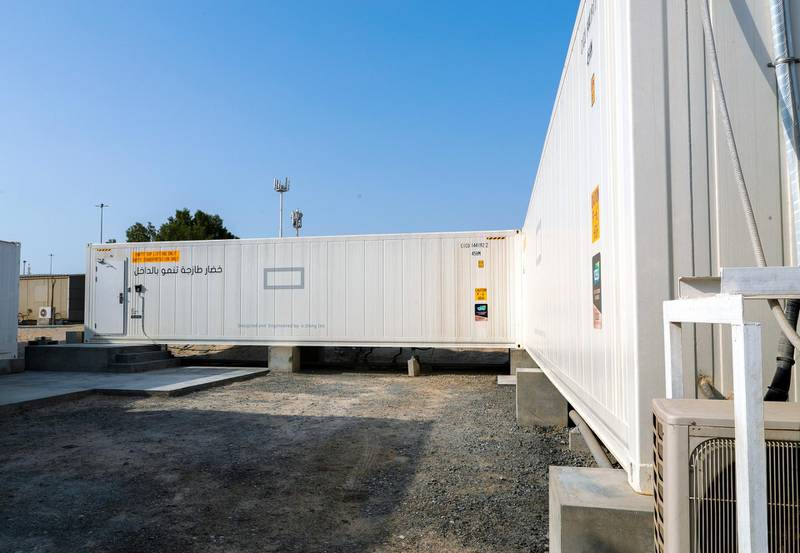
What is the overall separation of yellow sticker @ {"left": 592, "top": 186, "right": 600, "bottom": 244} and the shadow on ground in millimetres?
2376

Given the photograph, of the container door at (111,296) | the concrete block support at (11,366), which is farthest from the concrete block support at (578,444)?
the concrete block support at (11,366)

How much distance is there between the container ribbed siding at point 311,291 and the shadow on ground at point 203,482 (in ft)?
16.8

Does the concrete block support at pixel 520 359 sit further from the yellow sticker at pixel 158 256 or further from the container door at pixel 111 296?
the container door at pixel 111 296

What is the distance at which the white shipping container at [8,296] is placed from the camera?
37.9ft

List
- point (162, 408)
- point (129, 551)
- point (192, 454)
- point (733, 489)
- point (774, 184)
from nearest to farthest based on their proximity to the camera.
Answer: point (733, 489)
point (774, 184)
point (129, 551)
point (192, 454)
point (162, 408)

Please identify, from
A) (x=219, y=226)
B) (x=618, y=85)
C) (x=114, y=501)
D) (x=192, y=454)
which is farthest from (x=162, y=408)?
(x=219, y=226)

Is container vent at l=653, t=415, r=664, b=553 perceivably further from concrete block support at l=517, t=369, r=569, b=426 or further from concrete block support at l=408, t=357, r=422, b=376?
concrete block support at l=408, t=357, r=422, b=376

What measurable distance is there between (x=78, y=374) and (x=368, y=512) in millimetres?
10417

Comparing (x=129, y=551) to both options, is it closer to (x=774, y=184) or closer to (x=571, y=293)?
(x=571, y=293)

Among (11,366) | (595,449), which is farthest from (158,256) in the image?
(595,449)

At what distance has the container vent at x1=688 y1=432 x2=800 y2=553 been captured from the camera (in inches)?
56.2

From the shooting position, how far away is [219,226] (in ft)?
128

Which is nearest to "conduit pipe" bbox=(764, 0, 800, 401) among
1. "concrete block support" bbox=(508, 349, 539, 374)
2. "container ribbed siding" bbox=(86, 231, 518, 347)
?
"concrete block support" bbox=(508, 349, 539, 374)

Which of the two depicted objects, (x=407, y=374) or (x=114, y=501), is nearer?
(x=114, y=501)
